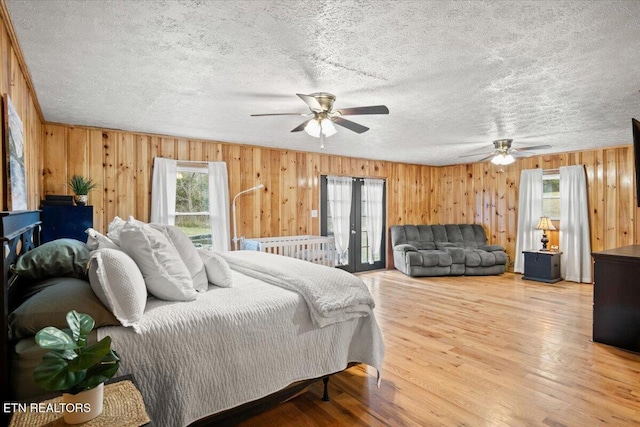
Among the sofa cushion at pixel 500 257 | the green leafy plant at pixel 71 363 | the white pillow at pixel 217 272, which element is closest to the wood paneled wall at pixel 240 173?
the sofa cushion at pixel 500 257

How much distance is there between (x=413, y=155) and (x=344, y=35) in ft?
15.9

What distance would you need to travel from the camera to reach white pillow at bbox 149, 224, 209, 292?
2.17 m

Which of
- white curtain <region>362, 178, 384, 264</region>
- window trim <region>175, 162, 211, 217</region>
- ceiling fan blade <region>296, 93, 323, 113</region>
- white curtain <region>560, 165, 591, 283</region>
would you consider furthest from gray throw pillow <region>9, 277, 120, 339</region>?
white curtain <region>560, 165, 591, 283</region>

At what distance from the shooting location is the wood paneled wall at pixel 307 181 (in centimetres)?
432

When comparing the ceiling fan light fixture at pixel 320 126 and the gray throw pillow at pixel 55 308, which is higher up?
the ceiling fan light fixture at pixel 320 126

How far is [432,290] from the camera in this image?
18.1 ft

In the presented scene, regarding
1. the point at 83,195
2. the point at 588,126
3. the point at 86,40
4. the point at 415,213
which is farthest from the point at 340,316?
the point at 415,213

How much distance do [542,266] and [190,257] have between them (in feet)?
20.5

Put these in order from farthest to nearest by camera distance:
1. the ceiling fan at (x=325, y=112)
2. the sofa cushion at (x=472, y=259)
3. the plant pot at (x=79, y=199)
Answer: the sofa cushion at (x=472, y=259)
the plant pot at (x=79, y=199)
the ceiling fan at (x=325, y=112)

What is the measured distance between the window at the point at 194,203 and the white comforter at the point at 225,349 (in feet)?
10.0

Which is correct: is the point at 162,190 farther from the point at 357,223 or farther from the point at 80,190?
the point at 357,223

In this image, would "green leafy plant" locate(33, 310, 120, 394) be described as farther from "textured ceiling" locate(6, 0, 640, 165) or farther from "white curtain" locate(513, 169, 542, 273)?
"white curtain" locate(513, 169, 542, 273)

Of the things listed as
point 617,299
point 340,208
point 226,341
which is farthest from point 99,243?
point 340,208

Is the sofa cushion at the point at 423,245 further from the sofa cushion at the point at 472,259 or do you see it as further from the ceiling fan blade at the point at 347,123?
the ceiling fan blade at the point at 347,123
